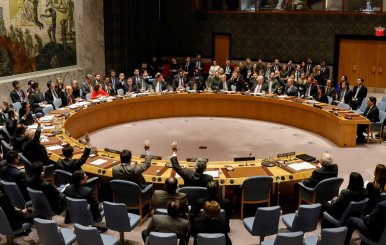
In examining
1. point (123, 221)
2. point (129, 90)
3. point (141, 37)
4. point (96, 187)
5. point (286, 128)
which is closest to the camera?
point (123, 221)

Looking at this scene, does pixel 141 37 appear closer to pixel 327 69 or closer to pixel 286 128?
pixel 327 69

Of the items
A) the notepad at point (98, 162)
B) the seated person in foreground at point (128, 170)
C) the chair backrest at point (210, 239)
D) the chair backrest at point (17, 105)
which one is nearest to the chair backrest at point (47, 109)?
the chair backrest at point (17, 105)

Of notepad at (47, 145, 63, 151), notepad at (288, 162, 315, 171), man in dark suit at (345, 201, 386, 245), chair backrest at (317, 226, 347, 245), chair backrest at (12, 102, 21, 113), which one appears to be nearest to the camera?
chair backrest at (317, 226, 347, 245)

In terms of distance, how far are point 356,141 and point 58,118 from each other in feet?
24.7

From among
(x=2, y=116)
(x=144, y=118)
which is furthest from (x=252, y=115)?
(x=2, y=116)

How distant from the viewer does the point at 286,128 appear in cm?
1415

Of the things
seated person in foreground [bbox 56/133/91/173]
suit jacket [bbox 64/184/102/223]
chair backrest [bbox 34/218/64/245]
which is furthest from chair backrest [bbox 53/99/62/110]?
chair backrest [bbox 34/218/64/245]

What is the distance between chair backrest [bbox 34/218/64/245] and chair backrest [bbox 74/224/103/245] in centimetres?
25

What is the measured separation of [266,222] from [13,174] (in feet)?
12.9

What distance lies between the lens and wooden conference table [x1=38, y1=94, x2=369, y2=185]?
26.2 feet

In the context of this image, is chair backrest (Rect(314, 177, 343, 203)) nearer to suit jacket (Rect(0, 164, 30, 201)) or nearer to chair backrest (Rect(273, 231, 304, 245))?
chair backrest (Rect(273, 231, 304, 245))

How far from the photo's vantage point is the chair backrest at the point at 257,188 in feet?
24.2

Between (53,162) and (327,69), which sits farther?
(327,69)

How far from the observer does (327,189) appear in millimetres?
7477
